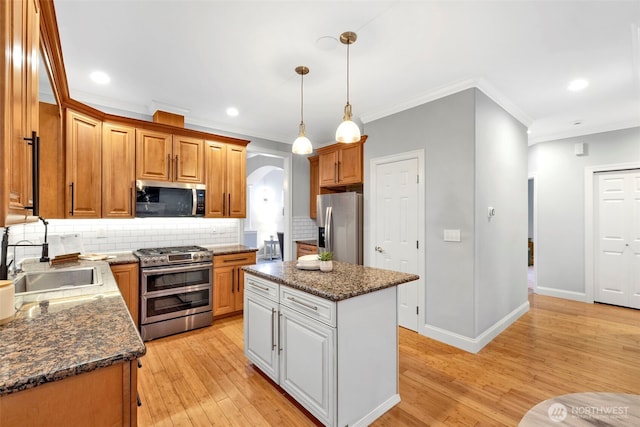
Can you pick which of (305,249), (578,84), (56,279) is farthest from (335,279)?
(578,84)

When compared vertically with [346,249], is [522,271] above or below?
below

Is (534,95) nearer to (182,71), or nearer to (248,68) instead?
(248,68)

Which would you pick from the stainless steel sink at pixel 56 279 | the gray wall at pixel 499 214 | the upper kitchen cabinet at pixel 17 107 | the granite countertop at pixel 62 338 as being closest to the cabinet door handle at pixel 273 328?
the granite countertop at pixel 62 338

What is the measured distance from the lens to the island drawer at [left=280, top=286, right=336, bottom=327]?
5.75 feet

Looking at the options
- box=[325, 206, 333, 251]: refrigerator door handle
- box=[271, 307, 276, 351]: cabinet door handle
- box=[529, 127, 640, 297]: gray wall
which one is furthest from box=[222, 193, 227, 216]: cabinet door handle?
box=[529, 127, 640, 297]: gray wall

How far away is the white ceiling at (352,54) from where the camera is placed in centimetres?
201

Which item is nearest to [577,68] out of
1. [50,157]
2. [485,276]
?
[485,276]

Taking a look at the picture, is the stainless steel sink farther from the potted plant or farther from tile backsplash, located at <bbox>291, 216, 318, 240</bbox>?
tile backsplash, located at <bbox>291, 216, 318, 240</bbox>

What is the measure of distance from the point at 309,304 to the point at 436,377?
143cm

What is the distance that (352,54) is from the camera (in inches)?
98.3

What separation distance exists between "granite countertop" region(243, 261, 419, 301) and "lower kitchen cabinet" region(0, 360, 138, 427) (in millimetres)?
1005

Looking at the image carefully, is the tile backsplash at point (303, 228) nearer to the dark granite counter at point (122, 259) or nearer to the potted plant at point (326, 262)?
the dark granite counter at point (122, 259)

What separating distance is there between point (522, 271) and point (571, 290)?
5.01ft

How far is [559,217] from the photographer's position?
15.6 feet
